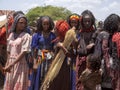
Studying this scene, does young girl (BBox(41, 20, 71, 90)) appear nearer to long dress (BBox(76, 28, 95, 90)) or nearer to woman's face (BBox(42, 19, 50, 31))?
woman's face (BBox(42, 19, 50, 31))

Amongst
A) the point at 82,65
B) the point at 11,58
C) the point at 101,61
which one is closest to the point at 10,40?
the point at 11,58

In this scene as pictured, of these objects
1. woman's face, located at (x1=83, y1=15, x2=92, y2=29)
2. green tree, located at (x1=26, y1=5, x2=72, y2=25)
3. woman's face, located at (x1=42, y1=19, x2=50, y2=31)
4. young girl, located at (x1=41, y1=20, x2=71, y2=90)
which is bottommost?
green tree, located at (x1=26, y1=5, x2=72, y2=25)

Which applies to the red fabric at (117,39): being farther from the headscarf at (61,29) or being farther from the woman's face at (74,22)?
the headscarf at (61,29)

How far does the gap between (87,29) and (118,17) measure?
2.87 ft

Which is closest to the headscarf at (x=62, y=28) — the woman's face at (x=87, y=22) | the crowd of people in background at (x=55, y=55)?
the crowd of people in background at (x=55, y=55)

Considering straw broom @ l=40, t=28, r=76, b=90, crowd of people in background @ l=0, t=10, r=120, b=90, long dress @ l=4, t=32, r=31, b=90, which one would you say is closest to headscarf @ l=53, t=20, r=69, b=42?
crowd of people in background @ l=0, t=10, r=120, b=90

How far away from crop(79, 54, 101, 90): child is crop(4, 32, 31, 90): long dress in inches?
49.1

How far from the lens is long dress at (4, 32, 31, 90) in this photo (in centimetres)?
779

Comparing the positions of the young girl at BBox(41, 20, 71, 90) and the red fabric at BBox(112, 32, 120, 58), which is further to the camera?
the young girl at BBox(41, 20, 71, 90)

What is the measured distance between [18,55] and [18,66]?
222 mm

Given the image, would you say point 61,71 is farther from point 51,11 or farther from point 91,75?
point 51,11

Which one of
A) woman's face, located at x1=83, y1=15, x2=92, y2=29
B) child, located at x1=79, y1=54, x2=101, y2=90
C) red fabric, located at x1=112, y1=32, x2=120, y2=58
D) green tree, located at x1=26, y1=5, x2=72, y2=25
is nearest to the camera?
red fabric, located at x1=112, y1=32, x2=120, y2=58

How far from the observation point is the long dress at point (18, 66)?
25.5ft

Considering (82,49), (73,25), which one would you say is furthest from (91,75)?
(73,25)
